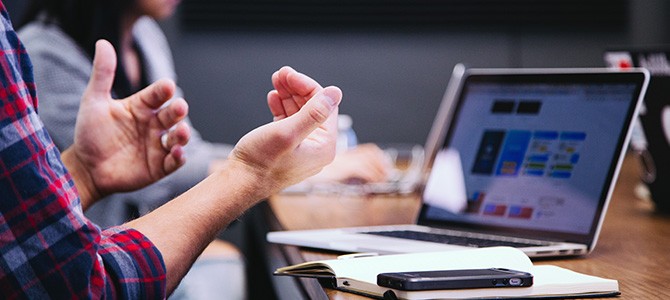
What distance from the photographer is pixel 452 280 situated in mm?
925

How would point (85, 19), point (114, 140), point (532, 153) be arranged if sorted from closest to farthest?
point (532, 153)
point (114, 140)
point (85, 19)

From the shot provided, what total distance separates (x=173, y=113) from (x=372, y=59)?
245 centimetres

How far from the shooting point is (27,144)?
0.94 metres

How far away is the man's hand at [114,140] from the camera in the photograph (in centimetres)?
159

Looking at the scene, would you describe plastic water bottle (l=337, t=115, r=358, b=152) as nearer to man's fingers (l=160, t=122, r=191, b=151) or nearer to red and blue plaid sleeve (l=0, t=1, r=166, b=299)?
man's fingers (l=160, t=122, r=191, b=151)

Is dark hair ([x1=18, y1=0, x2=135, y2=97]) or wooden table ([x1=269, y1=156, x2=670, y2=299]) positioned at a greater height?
dark hair ([x1=18, y1=0, x2=135, y2=97])

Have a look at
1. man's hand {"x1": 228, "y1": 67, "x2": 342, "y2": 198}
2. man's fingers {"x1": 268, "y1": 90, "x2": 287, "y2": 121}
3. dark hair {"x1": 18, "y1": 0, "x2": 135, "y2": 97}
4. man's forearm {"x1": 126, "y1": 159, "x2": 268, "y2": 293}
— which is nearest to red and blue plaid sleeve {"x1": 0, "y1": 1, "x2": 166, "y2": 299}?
man's forearm {"x1": 126, "y1": 159, "x2": 268, "y2": 293}

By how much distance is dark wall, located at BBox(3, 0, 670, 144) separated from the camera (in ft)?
12.8

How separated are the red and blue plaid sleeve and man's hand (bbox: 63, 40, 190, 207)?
0.60 meters

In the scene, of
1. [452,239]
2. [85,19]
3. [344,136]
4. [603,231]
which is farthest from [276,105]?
[344,136]

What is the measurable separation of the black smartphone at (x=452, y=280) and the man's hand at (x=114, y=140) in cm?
72

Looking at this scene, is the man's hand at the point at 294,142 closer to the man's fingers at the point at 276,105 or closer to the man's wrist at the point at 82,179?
the man's fingers at the point at 276,105

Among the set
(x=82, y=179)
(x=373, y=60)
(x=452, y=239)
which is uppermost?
(x=373, y=60)

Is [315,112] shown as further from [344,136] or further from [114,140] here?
[344,136]
